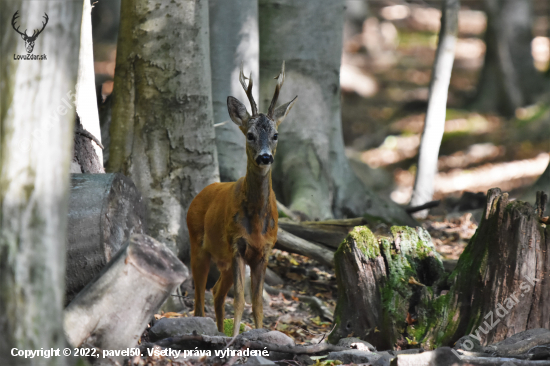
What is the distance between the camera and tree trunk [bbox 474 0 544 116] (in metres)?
20.1

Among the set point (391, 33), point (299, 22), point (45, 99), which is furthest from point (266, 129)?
point (391, 33)

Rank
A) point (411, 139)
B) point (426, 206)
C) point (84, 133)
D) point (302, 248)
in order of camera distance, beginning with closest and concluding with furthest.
Answer: point (84, 133)
point (302, 248)
point (426, 206)
point (411, 139)

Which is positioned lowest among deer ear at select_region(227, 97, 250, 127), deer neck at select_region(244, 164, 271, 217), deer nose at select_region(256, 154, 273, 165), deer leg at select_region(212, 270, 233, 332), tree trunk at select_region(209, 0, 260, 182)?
deer leg at select_region(212, 270, 233, 332)

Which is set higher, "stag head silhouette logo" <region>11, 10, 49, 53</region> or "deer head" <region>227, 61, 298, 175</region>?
"stag head silhouette logo" <region>11, 10, 49, 53</region>

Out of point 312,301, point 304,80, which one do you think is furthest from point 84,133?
point 304,80

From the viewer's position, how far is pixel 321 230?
26.8 ft

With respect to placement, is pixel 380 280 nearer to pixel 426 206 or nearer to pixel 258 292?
pixel 258 292

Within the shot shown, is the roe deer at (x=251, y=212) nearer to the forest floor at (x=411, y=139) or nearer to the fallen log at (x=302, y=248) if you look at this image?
the forest floor at (x=411, y=139)

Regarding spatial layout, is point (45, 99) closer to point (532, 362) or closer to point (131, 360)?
point (131, 360)

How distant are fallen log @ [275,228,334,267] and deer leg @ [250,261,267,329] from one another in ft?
6.40

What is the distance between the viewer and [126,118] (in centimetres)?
718

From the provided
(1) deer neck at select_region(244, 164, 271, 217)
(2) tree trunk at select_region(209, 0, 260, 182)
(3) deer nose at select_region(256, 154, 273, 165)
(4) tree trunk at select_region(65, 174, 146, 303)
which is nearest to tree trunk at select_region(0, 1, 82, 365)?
(4) tree trunk at select_region(65, 174, 146, 303)

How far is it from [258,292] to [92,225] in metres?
1.90

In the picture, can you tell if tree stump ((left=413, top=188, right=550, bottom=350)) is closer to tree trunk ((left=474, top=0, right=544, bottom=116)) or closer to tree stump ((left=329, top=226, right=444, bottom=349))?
tree stump ((left=329, top=226, right=444, bottom=349))
